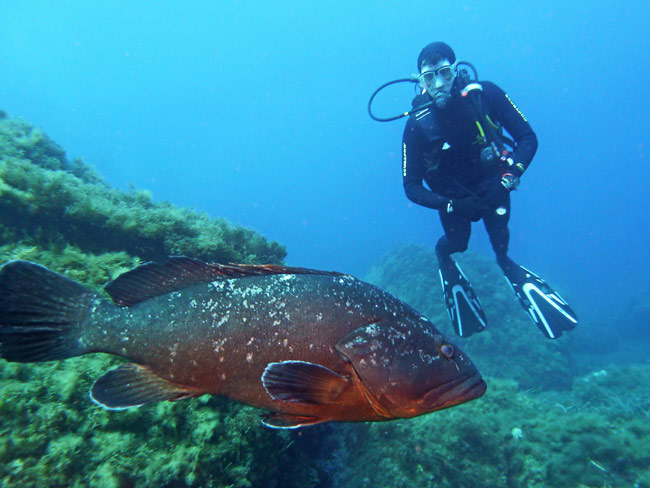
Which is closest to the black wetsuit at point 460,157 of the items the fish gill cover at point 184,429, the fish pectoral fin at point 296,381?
the fish gill cover at point 184,429

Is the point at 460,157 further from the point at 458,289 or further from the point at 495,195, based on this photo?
the point at 458,289

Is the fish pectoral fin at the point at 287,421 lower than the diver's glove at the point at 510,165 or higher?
lower

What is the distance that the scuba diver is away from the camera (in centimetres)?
601

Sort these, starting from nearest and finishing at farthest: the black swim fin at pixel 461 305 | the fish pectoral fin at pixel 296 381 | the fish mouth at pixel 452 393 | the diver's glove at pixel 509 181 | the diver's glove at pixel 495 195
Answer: the fish pectoral fin at pixel 296 381, the fish mouth at pixel 452 393, the diver's glove at pixel 509 181, the diver's glove at pixel 495 195, the black swim fin at pixel 461 305

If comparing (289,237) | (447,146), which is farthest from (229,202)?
(447,146)

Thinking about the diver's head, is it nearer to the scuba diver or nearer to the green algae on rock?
the scuba diver

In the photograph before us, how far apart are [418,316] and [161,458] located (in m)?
2.09

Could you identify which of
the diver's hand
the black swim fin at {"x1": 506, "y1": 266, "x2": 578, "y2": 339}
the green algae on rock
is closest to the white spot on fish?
the green algae on rock

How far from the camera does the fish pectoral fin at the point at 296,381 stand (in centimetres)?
158

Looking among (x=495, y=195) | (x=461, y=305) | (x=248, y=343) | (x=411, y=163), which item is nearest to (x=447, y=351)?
(x=248, y=343)

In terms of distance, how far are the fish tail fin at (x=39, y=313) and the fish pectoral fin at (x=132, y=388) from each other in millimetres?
248

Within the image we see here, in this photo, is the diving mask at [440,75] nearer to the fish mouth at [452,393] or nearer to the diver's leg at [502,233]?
the diver's leg at [502,233]

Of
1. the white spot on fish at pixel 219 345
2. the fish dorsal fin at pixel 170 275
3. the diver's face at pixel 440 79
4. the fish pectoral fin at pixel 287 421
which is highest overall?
the diver's face at pixel 440 79

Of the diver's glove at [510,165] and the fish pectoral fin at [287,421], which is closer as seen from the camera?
the fish pectoral fin at [287,421]
